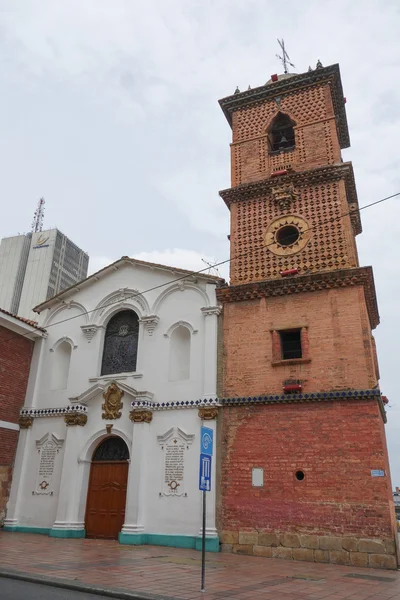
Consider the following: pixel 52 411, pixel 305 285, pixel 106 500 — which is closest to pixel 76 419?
pixel 52 411

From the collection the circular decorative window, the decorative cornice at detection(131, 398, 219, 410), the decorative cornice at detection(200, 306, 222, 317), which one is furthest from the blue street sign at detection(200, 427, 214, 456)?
the circular decorative window

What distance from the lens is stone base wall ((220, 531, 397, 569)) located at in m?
11.3

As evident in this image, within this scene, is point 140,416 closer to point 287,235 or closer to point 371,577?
point 287,235

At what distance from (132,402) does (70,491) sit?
3.49 meters

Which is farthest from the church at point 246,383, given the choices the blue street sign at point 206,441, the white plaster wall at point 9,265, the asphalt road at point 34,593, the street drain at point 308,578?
the white plaster wall at point 9,265

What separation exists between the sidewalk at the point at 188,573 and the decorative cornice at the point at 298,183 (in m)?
10.7

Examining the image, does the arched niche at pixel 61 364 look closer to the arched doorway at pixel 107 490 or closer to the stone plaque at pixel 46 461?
the stone plaque at pixel 46 461

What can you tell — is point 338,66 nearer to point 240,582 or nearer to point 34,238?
point 240,582

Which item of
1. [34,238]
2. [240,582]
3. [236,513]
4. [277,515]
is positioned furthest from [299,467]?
[34,238]

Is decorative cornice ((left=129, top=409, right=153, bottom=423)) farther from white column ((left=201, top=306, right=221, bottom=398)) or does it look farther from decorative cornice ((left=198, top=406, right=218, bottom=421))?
white column ((left=201, top=306, right=221, bottom=398))

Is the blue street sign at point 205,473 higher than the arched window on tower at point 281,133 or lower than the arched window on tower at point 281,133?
lower

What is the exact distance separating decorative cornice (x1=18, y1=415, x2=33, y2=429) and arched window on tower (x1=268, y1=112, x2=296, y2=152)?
13.5 metres

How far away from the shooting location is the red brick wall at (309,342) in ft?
43.9

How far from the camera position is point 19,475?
16.8 m
